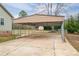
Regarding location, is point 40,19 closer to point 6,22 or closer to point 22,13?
point 22,13

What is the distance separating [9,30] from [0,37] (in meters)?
0.32

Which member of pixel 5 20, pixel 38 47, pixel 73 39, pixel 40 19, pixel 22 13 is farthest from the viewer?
pixel 5 20

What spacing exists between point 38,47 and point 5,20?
1.68m

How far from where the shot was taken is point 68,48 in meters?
5.47

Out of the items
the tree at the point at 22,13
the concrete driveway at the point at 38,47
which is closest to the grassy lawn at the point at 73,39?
the concrete driveway at the point at 38,47

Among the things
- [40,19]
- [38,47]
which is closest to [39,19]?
[40,19]

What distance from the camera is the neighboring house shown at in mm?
6077

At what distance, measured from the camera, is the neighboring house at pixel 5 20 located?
19.9 ft

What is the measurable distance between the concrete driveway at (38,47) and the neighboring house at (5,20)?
405 mm

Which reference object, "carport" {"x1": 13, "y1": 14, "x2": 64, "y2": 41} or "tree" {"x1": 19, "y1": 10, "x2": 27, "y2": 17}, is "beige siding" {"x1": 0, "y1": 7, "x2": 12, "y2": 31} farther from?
"tree" {"x1": 19, "y1": 10, "x2": 27, "y2": 17}

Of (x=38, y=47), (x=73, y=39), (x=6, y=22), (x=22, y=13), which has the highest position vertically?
(x=22, y=13)

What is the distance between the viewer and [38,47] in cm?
548

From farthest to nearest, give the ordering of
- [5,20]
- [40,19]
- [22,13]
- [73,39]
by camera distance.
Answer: [5,20] → [73,39] → [40,19] → [22,13]

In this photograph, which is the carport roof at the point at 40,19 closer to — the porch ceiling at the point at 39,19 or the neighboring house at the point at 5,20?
the porch ceiling at the point at 39,19
